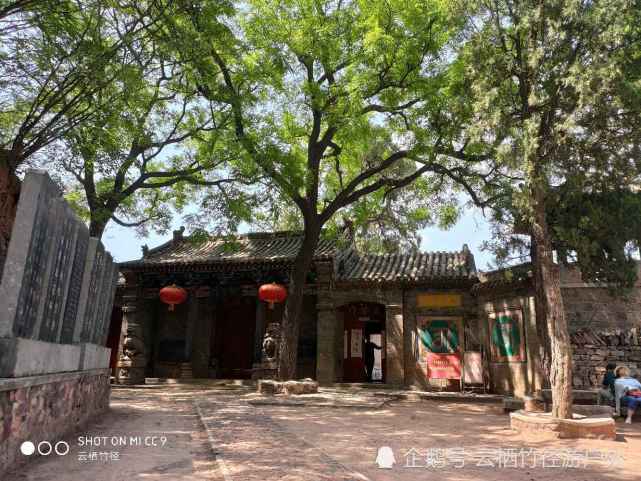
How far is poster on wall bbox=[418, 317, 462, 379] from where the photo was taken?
12.5m

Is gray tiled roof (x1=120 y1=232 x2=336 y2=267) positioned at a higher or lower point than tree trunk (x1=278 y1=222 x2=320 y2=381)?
higher

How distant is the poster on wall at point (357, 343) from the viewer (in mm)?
14633

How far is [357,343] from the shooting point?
48.1 ft

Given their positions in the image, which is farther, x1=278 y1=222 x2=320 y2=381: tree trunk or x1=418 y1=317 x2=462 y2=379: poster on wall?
x1=418 y1=317 x2=462 y2=379: poster on wall

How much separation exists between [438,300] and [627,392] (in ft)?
18.6

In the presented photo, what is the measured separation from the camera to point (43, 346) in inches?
168

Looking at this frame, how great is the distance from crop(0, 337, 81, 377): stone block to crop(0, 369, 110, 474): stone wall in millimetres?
75

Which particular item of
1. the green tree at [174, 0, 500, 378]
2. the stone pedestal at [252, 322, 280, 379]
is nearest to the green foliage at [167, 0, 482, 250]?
the green tree at [174, 0, 500, 378]

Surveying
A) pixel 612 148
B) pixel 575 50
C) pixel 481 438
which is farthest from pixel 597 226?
pixel 481 438

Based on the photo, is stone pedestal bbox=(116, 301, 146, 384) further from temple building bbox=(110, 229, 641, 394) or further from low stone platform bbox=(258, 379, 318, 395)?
low stone platform bbox=(258, 379, 318, 395)

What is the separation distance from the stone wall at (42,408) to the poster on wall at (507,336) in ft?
29.9

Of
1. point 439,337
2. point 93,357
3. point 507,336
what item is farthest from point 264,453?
point 439,337

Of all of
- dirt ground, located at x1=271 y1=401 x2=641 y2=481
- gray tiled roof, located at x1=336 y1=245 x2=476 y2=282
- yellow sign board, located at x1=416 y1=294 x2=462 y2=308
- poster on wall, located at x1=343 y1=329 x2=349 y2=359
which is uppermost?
gray tiled roof, located at x1=336 y1=245 x2=476 y2=282

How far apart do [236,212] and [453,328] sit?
6.73 metres
